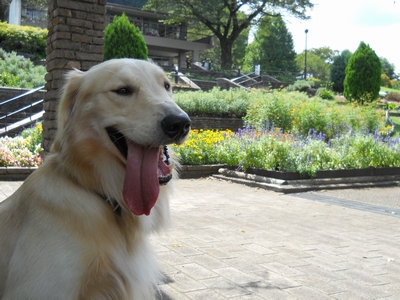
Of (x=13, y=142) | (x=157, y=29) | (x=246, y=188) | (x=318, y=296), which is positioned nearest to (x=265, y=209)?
(x=246, y=188)

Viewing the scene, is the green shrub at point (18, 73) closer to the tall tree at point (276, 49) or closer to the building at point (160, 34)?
the building at point (160, 34)

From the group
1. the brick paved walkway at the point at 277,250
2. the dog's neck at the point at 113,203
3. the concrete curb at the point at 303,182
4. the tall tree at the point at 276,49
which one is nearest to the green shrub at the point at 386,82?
the tall tree at the point at 276,49

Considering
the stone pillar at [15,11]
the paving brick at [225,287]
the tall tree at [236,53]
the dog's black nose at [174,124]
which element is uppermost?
the tall tree at [236,53]

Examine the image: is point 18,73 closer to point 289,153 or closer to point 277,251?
point 289,153

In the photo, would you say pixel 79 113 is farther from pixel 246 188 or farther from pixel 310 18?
pixel 310 18

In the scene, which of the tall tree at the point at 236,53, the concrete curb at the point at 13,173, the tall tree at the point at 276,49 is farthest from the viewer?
the tall tree at the point at 236,53

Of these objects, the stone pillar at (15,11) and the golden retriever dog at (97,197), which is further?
the stone pillar at (15,11)

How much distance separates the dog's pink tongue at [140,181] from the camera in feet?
7.35

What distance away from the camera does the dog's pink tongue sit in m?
2.24

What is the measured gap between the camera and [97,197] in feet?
7.32

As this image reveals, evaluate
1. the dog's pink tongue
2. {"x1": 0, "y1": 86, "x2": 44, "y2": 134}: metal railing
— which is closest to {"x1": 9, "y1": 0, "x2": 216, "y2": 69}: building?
{"x1": 0, "y1": 86, "x2": 44, "y2": 134}: metal railing

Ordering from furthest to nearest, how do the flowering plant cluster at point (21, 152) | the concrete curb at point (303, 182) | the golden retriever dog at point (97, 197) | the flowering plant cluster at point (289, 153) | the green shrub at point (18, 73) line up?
the green shrub at point (18, 73) < the flowering plant cluster at point (289, 153) < the concrete curb at point (303, 182) < the flowering plant cluster at point (21, 152) < the golden retriever dog at point (97, 197)

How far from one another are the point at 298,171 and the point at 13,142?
22.6 feet

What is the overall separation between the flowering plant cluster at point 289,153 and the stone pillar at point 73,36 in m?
4.31
